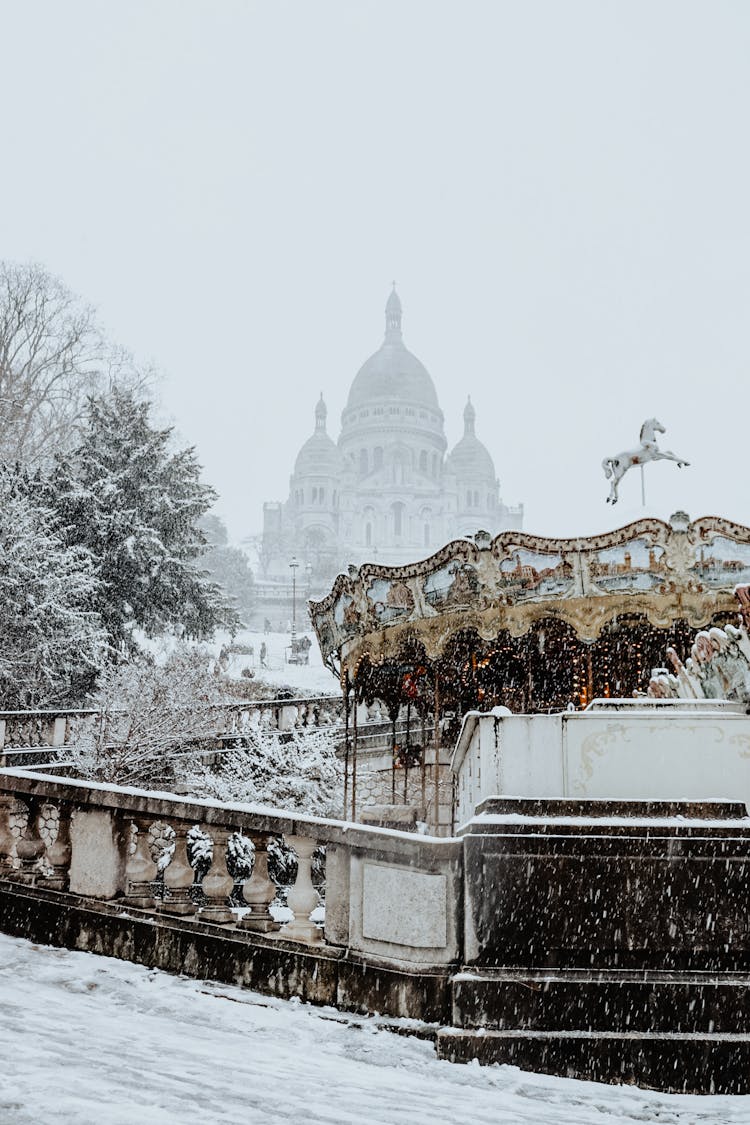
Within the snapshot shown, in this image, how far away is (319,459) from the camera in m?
122

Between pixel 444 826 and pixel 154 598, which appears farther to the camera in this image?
pixel 154 598

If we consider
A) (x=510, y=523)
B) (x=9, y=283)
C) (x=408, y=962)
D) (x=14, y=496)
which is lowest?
(x=408, y=962)

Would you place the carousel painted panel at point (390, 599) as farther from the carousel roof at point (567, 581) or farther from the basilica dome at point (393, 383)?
the basilica dome at point (393, 383)

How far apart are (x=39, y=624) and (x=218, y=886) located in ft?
55.3

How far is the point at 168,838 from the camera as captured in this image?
13.7 metres

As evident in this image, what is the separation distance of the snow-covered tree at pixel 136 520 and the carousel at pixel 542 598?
9.95m

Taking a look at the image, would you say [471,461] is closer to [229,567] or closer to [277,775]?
[229,567]

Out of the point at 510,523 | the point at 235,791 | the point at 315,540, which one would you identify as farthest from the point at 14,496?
the point at 510,523

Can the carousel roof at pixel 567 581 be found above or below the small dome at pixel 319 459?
below

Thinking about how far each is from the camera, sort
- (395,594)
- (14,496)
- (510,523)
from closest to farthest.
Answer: (395,594) < (14,496) < (510,523)

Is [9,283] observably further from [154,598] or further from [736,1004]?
[736,1004]

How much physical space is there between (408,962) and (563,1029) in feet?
2.61

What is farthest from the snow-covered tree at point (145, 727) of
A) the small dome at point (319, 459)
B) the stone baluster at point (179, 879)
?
the small dome at point (319, 459)

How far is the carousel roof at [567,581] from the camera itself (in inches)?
502
